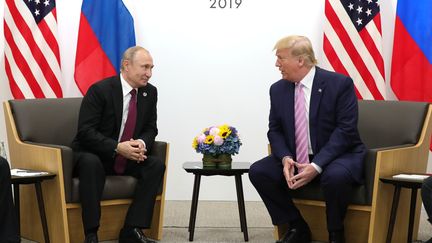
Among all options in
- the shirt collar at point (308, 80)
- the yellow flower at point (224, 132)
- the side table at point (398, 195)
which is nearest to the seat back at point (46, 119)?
the yellow flower at point (224, 132)

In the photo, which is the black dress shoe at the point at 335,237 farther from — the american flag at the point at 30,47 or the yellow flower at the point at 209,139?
the american flag at the point at 30,47

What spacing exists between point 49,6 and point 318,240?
9.50 ft

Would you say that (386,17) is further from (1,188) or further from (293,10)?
(1,188)

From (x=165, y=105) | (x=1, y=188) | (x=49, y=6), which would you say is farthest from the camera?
(x=165, y=105)

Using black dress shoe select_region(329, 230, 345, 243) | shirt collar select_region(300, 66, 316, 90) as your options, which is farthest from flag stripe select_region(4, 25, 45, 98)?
black dress shoe select_region(329, 230, 345, 243)

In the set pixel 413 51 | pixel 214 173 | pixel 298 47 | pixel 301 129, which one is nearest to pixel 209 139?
pixel 214 173

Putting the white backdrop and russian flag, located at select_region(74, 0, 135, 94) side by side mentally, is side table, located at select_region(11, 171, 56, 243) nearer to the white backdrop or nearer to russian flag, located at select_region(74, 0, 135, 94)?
russian flag, located at select_region(74, 0, 135, 94)

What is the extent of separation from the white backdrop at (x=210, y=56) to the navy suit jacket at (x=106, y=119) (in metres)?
1.48

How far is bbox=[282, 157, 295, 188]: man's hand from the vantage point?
15.3ft

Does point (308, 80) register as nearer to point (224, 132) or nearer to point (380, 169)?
point (224, 132)

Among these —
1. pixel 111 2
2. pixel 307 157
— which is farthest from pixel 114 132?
pixel 111 2

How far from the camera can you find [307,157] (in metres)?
4.82

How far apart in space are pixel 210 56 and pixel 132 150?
1.96 meters

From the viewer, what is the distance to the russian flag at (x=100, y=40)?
20.6ft
